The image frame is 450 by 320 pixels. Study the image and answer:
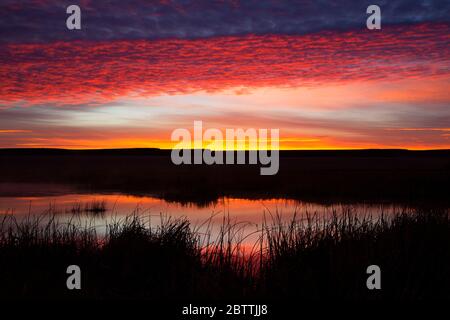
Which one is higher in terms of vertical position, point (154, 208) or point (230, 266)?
point (154, 208)

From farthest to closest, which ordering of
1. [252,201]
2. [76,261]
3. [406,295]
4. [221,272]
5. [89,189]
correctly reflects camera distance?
1. [89,189]
2. [252,201]
3. [76,261]
4. [221,272]
5. [406,295]

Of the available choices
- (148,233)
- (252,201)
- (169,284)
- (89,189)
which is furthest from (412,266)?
(89,189)

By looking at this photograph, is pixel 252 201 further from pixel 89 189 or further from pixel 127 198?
pixel 89 189

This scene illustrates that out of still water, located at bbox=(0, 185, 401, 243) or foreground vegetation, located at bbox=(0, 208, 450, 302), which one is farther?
still water, located at bbox=(0, 185, 401, 243)

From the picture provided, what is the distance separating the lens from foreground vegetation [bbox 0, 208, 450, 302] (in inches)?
273

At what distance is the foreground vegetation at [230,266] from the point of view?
692 cm

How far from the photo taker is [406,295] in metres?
6.70

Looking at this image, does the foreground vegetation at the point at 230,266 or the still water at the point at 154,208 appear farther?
the still water at the point at 154,208

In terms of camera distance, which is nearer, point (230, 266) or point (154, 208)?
point (230, 266)

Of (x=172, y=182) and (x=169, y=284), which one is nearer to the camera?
(x=169, y=284)

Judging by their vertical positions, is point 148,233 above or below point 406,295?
above

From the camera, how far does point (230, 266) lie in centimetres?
798
